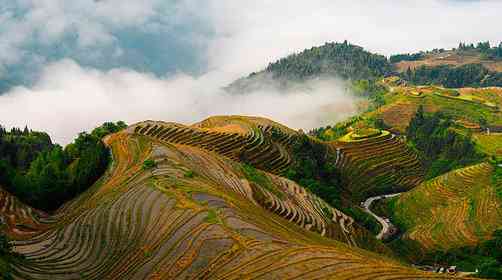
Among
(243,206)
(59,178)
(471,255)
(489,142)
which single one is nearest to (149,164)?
(243,206)

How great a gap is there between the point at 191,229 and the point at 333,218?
27.1 meters

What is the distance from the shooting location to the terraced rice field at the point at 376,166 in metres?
84.1

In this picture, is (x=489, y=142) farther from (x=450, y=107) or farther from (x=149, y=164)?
(x=149, y=164)

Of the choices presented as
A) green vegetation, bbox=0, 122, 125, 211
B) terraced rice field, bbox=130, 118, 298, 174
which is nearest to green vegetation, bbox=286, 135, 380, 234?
terraced rice field, bbox=130, 118, 298, 174

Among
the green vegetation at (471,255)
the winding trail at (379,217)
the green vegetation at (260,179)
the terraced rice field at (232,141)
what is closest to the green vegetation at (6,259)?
the green vegetation at (260,179)

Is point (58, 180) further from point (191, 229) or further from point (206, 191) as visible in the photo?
point (191, 229)

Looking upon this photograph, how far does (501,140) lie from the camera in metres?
103

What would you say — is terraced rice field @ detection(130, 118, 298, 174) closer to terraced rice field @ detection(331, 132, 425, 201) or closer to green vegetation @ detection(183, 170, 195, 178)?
terraced rice field @ detection(331, 132, 425, 201)

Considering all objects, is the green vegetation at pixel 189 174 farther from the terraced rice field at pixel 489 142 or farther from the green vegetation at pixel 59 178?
the terraced rice field at pixel 489 142

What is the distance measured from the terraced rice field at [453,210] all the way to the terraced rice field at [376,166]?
373 inches

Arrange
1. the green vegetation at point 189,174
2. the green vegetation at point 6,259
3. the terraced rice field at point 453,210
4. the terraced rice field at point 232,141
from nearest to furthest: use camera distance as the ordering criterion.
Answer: the green vegetation at point 6,259 < the green vegetation at point 189,174 < the terraced rice field at point 453,210 < the terraced rice field at point 232,141

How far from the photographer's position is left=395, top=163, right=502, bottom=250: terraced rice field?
57.0m

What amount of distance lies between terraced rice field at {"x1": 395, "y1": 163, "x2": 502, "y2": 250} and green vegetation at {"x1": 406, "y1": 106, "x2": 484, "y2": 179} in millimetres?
18220

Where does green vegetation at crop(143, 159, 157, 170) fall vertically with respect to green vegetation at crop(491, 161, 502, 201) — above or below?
above
